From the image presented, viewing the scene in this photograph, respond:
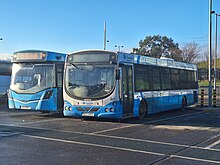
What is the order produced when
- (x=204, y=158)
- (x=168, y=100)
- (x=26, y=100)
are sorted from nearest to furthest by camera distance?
(x=204, y=158) → (x=26, y=100) → (x=168, y=100)

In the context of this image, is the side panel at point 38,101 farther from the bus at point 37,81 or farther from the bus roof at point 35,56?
the bus roof at point 35,56

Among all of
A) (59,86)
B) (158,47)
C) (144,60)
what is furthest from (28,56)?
(158,47)

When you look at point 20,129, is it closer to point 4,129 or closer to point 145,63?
point 4,129

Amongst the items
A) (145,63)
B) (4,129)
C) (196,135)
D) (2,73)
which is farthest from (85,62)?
(2,73)

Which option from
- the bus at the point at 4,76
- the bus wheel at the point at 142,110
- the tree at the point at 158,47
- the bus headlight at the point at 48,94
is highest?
the tree at the point at 158,47

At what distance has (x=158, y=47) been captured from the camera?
74.7m

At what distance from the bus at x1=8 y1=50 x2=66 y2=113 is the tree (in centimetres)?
5797

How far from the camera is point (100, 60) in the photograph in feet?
48.3

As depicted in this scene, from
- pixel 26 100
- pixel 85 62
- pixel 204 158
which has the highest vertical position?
pixel 85 62

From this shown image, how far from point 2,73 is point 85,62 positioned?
14.7 metres

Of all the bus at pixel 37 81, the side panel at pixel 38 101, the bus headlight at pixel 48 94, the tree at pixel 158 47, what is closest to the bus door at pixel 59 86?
the bus at pixel 37 81

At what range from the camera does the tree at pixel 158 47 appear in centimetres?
7381

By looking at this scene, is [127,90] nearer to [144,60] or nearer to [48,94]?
[144,60]

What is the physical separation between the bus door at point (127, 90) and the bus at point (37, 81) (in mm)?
3644
